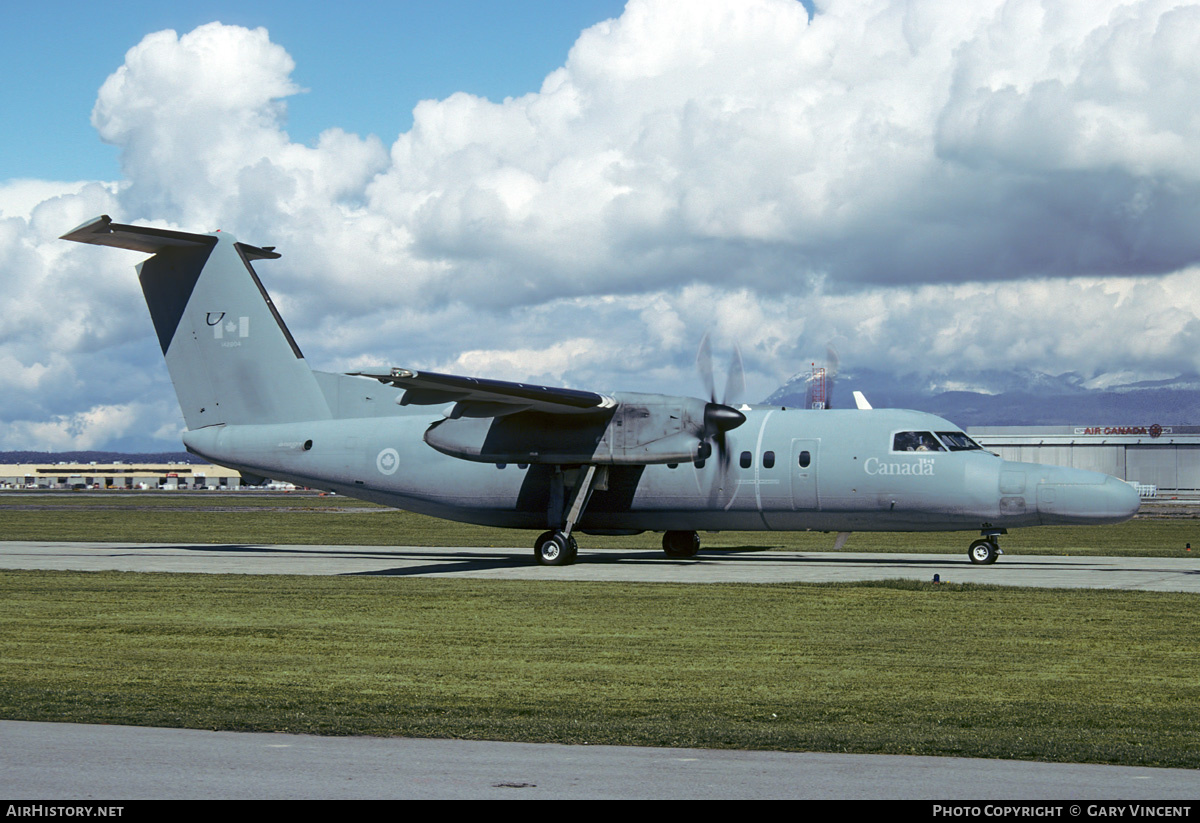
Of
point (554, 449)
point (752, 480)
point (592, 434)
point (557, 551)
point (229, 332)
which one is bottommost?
point (557, 551)

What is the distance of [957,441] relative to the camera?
28.2 metres

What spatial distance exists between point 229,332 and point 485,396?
959cm

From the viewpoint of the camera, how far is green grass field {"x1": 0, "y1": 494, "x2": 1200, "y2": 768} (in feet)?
31.4

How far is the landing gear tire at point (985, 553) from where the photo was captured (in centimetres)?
2816

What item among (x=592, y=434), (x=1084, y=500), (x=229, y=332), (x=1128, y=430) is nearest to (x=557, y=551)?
A: (x=592, y=434)

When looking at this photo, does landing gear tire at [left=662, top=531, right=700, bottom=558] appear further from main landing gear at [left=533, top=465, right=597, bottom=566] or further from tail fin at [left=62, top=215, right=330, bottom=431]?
tail fin at [left=62, top=215, right=330, bottom=431]

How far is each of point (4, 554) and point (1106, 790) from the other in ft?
106

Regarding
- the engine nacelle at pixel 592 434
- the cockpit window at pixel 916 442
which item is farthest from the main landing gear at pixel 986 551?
the engine nacelle at pixel 592 434

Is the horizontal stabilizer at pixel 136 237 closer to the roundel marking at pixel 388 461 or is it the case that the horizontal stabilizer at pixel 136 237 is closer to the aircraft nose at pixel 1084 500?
the roundel marking at pixel 388 461

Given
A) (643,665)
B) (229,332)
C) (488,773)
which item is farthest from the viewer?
(229,332)

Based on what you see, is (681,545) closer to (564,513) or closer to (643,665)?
(564,513)

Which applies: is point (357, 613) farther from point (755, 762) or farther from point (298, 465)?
point (298, 465)
